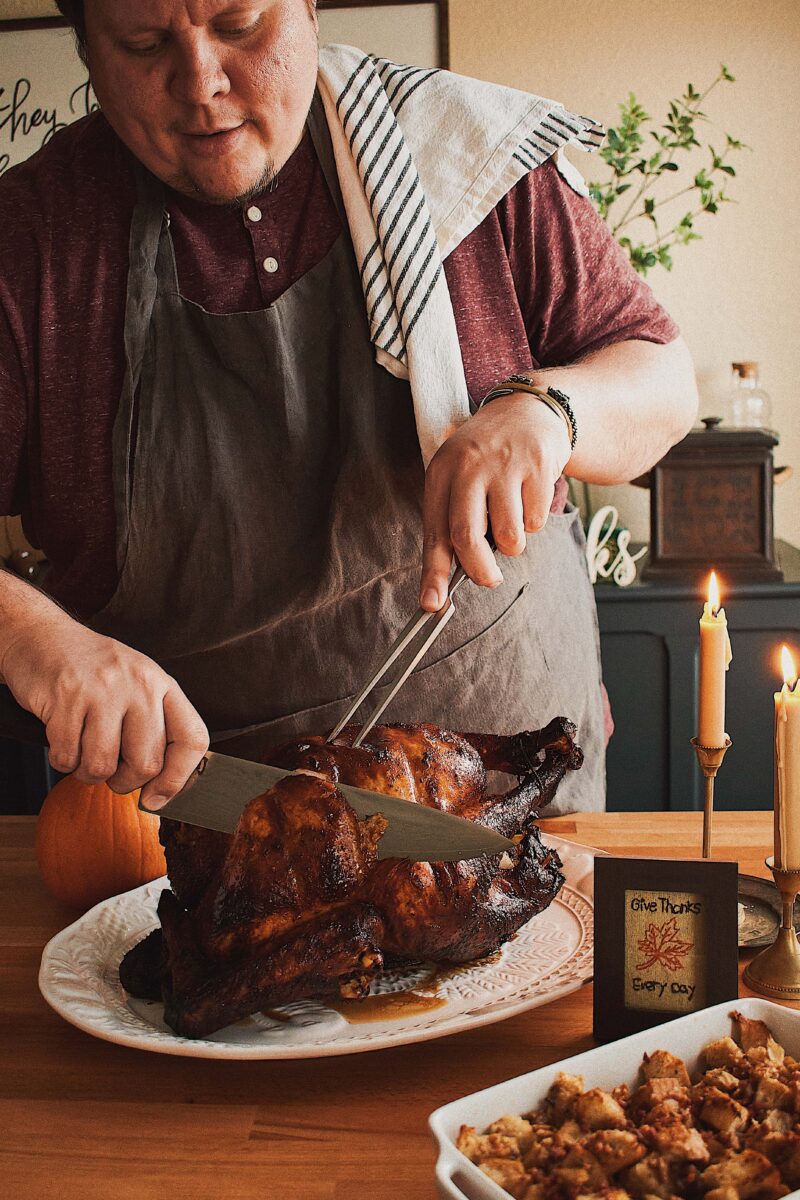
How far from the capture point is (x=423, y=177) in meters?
1.47

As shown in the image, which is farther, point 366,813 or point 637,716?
point 637,716

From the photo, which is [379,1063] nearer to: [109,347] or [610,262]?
[109,347]

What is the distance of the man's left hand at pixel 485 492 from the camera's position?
1.12 metres

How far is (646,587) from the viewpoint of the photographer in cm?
278

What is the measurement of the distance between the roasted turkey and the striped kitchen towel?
56 cm

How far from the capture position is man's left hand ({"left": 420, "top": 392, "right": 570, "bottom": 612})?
1123mm

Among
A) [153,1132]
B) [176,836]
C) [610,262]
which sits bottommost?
[153,1132]

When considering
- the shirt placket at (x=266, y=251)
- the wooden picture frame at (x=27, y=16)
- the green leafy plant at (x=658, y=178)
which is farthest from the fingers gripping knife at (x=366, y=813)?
the wooden picture frame at (x=27, y=16)

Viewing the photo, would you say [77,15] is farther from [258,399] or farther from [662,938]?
[662,938]

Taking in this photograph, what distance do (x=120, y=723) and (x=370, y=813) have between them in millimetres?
219

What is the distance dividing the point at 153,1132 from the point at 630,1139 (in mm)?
355

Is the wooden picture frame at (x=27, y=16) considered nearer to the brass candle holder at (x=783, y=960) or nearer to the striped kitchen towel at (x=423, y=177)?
the striped kitchen towel at (x=423, y=177)

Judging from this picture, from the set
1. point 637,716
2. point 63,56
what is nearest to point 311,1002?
point 637,716

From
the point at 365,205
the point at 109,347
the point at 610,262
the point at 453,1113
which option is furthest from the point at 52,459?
the point at 453,1113
